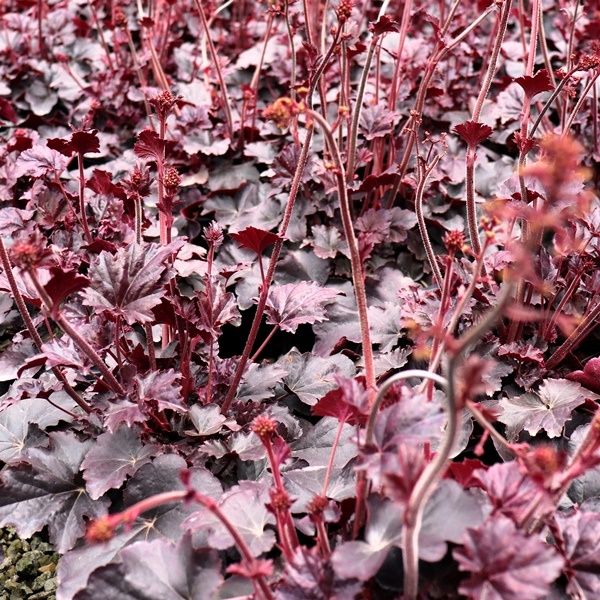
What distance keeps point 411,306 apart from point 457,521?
3.25 ft

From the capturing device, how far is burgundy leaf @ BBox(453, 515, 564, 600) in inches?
43.7

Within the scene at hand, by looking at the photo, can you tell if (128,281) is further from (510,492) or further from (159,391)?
(510,492)

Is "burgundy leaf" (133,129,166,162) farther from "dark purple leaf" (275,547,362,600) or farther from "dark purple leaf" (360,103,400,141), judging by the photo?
"dark purple leaf" (275,547,362,600)

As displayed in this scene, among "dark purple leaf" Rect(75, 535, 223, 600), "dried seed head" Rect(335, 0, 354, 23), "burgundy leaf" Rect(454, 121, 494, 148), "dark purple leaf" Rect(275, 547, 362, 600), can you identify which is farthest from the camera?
"burgundy leaf" Rect(454, 121, 494, 148)

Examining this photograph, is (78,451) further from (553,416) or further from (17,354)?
(553,416)

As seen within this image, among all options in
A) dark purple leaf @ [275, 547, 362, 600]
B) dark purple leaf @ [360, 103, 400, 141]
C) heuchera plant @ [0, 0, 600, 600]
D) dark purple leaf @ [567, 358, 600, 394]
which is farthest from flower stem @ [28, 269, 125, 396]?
dark purple leaf @ [360, 103, 400, 141]

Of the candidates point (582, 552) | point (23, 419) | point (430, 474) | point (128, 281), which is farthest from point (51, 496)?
point (582, 552)

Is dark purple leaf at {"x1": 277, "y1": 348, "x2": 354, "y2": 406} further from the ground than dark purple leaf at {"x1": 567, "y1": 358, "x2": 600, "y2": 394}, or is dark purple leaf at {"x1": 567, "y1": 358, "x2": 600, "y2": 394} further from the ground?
dark purple leaf at {"x1": 567, "y1": 358, "x2": 600, "y2": 394}

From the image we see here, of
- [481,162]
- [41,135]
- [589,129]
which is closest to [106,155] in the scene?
[41,135]

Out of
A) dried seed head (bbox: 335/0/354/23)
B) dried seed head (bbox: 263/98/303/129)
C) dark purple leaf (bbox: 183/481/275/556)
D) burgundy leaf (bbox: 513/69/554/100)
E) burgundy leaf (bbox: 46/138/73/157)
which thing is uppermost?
dried seed head (bbox: 335/0/354/23)

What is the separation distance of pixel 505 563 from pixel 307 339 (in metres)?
1.48

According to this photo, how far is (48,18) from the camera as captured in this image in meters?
4.06

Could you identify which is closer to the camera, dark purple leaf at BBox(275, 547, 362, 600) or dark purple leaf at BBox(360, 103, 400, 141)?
dark purple leaf at BBox(275, 547, 362, 600)

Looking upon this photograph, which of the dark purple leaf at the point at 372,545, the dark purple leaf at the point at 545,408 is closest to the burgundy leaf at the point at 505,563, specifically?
the dark purple leaf at the point at 372,545
